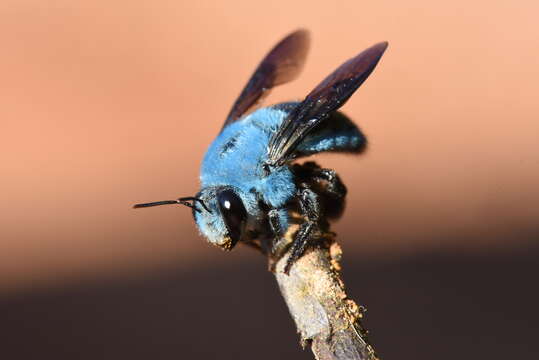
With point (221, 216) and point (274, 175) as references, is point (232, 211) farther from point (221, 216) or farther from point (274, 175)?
point (274, 175)

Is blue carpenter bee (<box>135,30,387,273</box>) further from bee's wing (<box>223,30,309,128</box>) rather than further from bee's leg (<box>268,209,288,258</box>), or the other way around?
bee's wing (<box>223,30,309,128</box>)

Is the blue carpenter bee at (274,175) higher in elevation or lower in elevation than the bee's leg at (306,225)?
higher

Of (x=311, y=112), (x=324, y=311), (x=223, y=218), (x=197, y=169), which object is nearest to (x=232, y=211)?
(x=223, y=218)

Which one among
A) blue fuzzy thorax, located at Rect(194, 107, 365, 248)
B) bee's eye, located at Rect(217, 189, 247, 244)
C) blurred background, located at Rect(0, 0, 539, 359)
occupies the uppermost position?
blurred background, located at Rect(0, 0, 539, 359)

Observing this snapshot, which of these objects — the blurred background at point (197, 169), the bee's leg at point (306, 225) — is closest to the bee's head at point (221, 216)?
the bee's leg at point (306, 225)

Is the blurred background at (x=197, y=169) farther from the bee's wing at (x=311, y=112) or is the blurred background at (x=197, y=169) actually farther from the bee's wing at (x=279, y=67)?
the bee's wing at (x=311, y=112)

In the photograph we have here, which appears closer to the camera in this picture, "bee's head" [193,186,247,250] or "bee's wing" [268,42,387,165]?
"bee's head" [193,186,247,250]

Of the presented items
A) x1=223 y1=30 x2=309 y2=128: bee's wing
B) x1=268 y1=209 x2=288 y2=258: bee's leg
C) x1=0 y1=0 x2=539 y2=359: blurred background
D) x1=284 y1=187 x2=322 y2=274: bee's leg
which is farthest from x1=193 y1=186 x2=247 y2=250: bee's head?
x1=0 y1=0 x2=539 y2=359: blurred background
